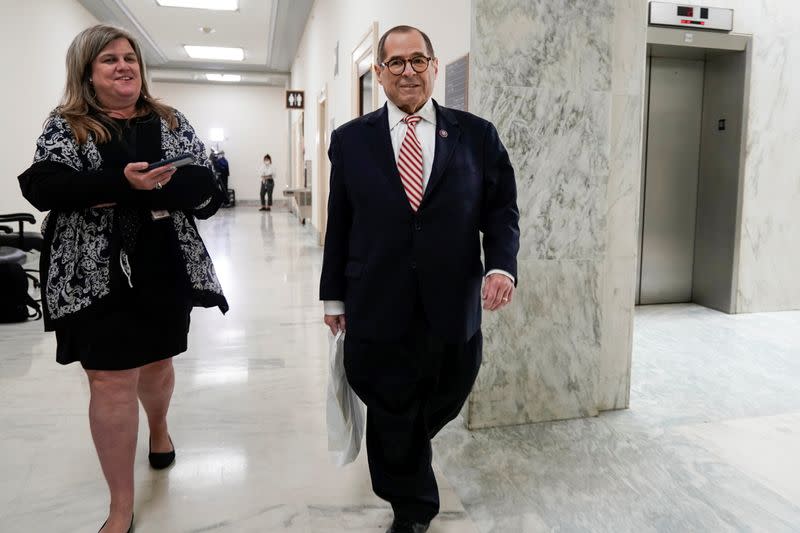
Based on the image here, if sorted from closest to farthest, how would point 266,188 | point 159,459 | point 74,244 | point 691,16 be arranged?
point 74,244 → point 159,459 → point 691,16 → point 266,188

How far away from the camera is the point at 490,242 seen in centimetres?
208

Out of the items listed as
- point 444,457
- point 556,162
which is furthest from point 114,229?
point 556,162

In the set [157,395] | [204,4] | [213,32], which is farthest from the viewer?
[213,32]

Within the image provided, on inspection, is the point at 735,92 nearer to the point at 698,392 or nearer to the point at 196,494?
the point at 698,392

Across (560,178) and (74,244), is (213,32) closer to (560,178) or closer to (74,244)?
(560,178)

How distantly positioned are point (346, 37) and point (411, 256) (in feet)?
22.2

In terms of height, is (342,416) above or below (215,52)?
below

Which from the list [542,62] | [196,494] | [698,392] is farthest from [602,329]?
[196,494]

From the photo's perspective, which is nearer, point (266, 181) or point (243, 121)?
point (266, 181)

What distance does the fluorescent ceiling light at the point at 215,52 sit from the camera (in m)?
16.7

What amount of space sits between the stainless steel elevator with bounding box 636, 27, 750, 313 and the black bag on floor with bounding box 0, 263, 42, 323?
5124mm

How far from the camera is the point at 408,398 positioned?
2096 mm

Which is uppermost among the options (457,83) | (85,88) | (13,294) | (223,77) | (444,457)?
(223,77)

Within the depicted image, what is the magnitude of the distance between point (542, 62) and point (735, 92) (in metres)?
3.35
